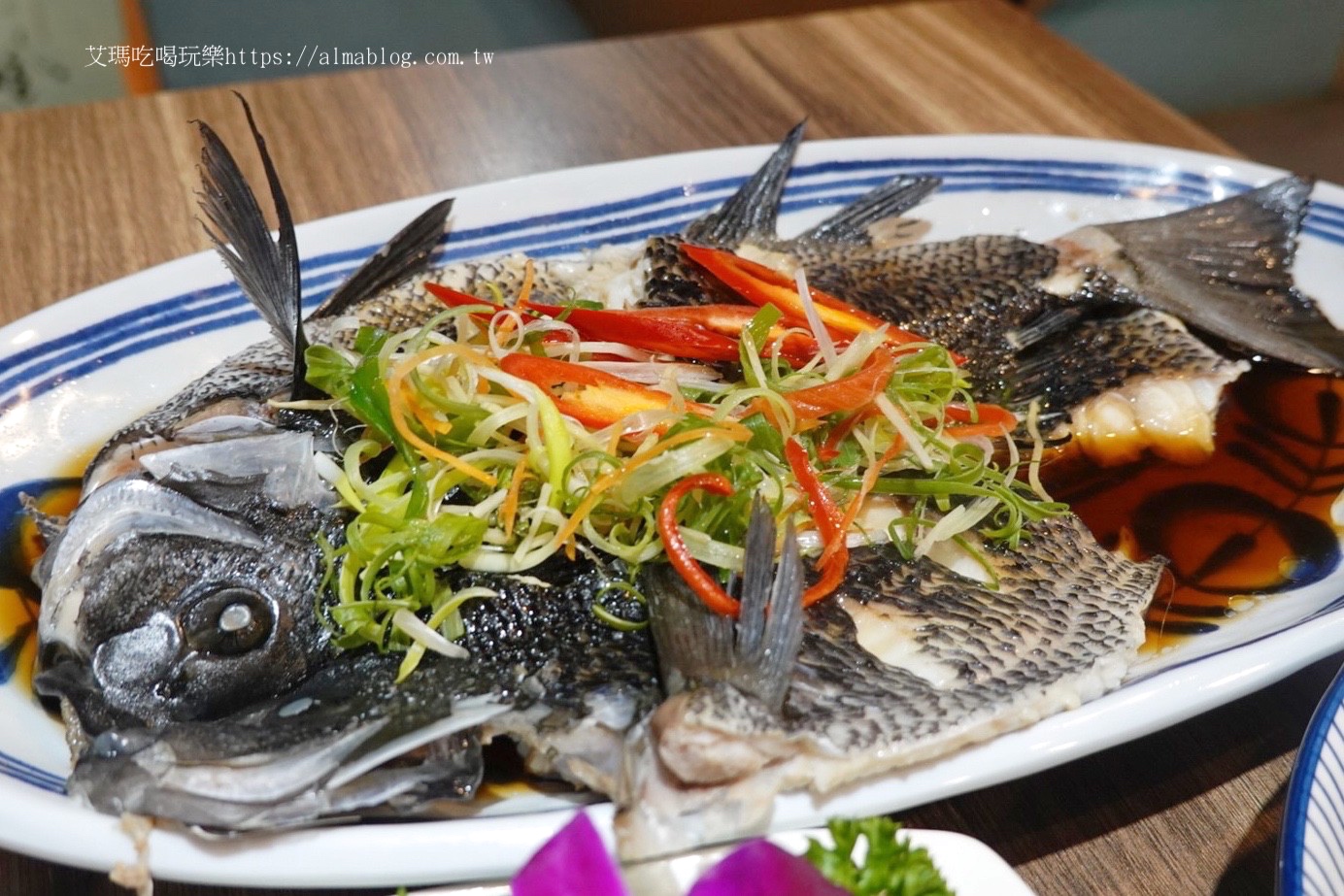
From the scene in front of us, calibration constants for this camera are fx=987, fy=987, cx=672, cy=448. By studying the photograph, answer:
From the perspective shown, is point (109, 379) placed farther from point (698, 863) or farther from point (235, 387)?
point (698, 863)

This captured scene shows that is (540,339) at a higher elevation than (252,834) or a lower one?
higher

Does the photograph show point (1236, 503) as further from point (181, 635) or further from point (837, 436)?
point (181, 635)

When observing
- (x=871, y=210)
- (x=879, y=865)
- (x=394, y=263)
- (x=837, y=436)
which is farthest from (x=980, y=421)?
(x=394, y=263)

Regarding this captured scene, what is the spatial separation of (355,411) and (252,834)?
638 millimetres

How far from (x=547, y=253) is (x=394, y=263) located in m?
0.37

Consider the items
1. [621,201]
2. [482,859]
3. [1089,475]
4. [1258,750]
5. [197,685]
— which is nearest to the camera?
[482,859]

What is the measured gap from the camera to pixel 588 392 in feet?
5.24

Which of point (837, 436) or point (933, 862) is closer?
point (933, 862)

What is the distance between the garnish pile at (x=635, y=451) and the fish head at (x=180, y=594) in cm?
8

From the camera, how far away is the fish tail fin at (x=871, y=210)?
7.70 ft

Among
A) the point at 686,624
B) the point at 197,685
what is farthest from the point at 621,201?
the point at 197,685

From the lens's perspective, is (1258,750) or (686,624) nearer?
(686,624)

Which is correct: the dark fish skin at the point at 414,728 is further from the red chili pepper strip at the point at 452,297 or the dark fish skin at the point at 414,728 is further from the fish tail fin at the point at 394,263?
the fish tail fin at the point at 394,263

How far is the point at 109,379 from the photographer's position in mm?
1915
